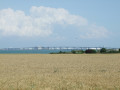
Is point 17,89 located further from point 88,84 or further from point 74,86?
point 88,84

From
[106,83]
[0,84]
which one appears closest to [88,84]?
[106,83]

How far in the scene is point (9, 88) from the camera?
1516 centimetres

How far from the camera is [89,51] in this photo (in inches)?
3944

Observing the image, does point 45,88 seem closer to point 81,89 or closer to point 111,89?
point 81,89

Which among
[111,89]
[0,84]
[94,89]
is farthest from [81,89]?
[0,84]

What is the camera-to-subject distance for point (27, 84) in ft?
53.8

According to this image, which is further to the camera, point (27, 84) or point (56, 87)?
point (27, 84)

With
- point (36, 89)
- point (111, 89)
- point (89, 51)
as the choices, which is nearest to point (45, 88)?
point (36, 89)

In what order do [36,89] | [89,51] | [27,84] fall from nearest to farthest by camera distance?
[36,89] → [27,84] → [89,51]

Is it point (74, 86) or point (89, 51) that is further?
point (89, 51)

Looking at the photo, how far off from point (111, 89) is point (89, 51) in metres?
85.7

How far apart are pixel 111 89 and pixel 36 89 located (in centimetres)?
471

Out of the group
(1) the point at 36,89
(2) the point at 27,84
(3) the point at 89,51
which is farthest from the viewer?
(3) the point at 89,51

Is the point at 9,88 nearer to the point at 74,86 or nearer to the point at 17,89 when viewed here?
the point at 17,89
